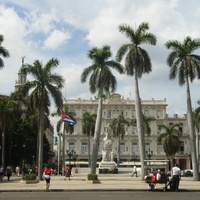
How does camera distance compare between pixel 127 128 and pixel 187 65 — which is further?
pixel 127 128

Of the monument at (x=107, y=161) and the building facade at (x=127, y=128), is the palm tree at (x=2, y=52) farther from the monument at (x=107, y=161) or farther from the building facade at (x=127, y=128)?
the building facade at (x=127, y=128)

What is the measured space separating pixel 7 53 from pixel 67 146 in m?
59.3

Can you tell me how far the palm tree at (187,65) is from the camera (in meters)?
36.5

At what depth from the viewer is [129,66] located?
125 feet

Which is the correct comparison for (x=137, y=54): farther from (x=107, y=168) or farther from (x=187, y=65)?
(x=107, y=168)

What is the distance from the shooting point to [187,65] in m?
36.7

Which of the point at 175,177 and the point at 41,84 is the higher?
the point at 41,84

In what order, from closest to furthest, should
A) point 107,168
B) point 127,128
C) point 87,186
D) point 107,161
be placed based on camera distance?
1. point 87,186
2. point 107,168
3. point 107,161
4. point 127,128

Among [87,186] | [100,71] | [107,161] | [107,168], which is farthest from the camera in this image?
[107,161]

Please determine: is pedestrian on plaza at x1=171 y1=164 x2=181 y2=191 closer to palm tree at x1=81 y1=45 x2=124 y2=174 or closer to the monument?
palm tree at x1=81 y1=45 x2=124 y2=174

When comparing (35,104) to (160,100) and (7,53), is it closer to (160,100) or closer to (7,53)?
(7,53)

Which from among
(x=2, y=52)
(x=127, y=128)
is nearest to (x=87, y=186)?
(x=2, y=52)

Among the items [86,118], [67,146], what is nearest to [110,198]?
[86,118]

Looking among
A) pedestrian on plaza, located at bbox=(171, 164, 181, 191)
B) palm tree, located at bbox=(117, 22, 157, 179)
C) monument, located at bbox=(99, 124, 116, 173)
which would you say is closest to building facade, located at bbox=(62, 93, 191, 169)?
monument, located at bbox=(99, 124, 116, 173)
